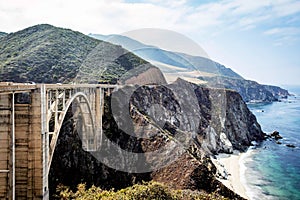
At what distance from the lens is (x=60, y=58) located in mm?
52219

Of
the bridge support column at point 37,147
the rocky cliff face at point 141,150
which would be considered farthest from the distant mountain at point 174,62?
the bridge support column at point 37,147

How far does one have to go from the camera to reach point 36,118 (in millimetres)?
12766

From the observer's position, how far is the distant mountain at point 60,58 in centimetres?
4544

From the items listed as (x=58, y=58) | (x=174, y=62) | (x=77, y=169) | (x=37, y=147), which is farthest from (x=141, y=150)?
(x=174, y=62)

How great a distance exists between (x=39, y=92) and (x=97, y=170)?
15.8m

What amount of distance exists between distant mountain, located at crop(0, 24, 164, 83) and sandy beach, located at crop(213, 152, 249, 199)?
1996 cm

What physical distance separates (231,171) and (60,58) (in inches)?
1357

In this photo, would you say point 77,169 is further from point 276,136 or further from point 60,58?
point 276,136

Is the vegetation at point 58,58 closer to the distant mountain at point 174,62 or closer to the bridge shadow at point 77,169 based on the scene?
the distant mountain at point 174,62

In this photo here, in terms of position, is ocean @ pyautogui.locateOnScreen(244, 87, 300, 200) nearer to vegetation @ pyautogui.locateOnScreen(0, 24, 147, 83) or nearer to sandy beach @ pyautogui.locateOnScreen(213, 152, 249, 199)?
sandy beach @ pyautogui.locateOnScreen(213, 152, 249, 199)

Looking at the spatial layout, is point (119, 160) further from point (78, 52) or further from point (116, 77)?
point (78, 52)

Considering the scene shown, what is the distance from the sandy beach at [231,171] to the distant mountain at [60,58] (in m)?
20.0

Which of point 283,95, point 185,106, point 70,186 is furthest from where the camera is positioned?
point 283,95

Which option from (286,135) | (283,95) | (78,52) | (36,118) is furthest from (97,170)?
(283,95)
